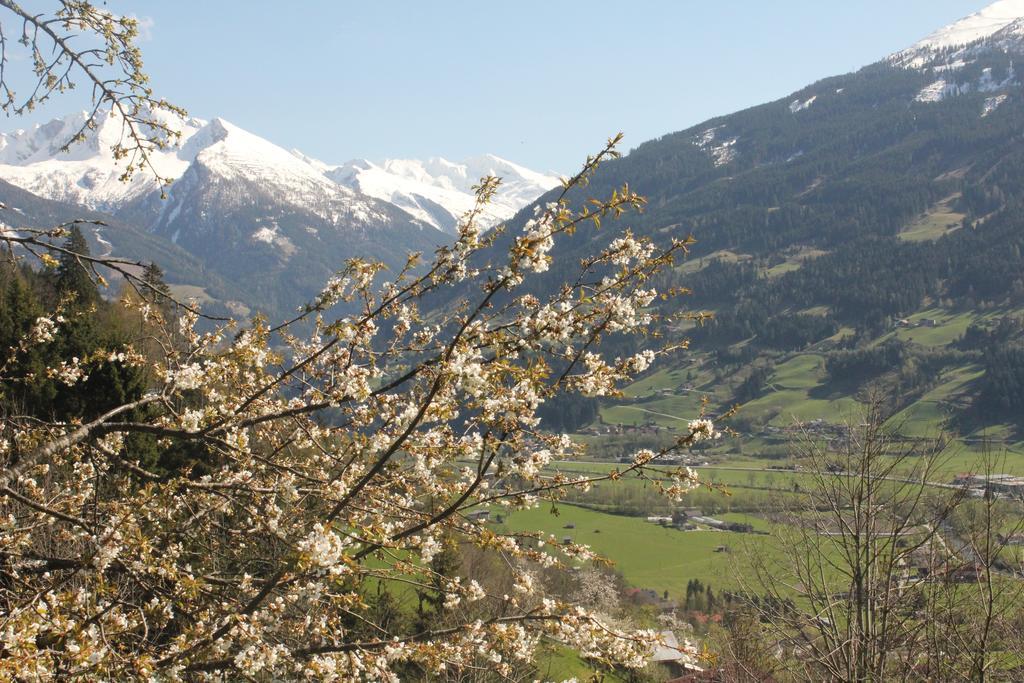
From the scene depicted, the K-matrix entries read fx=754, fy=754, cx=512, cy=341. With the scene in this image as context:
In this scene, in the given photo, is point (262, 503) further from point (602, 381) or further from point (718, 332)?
point (718, 332)

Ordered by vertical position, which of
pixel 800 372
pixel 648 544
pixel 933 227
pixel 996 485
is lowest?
pixel 648 544

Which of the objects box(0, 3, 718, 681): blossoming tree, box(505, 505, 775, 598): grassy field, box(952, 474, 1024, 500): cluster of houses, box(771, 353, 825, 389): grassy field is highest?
box(0, 3, 718, 681): blossoming tree

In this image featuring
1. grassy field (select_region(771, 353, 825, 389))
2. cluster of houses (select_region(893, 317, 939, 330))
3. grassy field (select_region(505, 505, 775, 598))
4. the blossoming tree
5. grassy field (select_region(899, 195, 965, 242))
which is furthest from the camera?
grassy field (select_region(899, 195, 965, 242))

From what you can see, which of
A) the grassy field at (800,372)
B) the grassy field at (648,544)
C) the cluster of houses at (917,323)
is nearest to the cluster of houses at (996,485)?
the grassy field at (648,544)

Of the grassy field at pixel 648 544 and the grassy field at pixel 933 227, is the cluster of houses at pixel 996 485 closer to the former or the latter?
the grassy field at pixel 648 544

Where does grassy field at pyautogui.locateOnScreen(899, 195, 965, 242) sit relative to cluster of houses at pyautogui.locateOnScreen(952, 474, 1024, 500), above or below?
above

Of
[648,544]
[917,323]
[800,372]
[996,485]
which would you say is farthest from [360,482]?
[917,323]

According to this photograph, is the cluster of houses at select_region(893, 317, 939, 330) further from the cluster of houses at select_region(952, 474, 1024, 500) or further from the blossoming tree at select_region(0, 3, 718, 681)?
the blossoming tree at select_region(0, 3, 718, 681)

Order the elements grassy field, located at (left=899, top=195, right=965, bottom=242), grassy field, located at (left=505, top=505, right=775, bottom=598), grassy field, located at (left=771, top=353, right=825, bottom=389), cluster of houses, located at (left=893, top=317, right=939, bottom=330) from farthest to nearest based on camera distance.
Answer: grassy field, located at (left=899, top=195, right=965, bottom=242)
cluster of houses, located at (left=893, top=317, right=939, bottom=330)
grassy field, located at (left=771, top=353, right=825, bottom=389)
grassy field, located at (left=505, top=505, right=775, bottom=598)

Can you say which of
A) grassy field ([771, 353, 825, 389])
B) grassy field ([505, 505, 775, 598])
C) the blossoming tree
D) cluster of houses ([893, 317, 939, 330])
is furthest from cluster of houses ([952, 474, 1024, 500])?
cluster of houses ([893, 317, 939, 330])

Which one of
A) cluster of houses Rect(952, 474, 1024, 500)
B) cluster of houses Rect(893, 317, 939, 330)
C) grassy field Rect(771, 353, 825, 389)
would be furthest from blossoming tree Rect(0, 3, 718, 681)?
cluster of houses Rect(893, 317, 939, 330)

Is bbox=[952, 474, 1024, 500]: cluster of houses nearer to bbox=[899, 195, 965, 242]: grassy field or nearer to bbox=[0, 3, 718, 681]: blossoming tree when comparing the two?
bbox=[0, 3, 718, 681]: blossoming tree

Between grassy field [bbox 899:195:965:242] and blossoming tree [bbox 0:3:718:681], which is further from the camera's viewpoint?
grassy field [bbox 899:195:965:242]

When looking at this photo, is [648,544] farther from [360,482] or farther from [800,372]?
[800,372]
